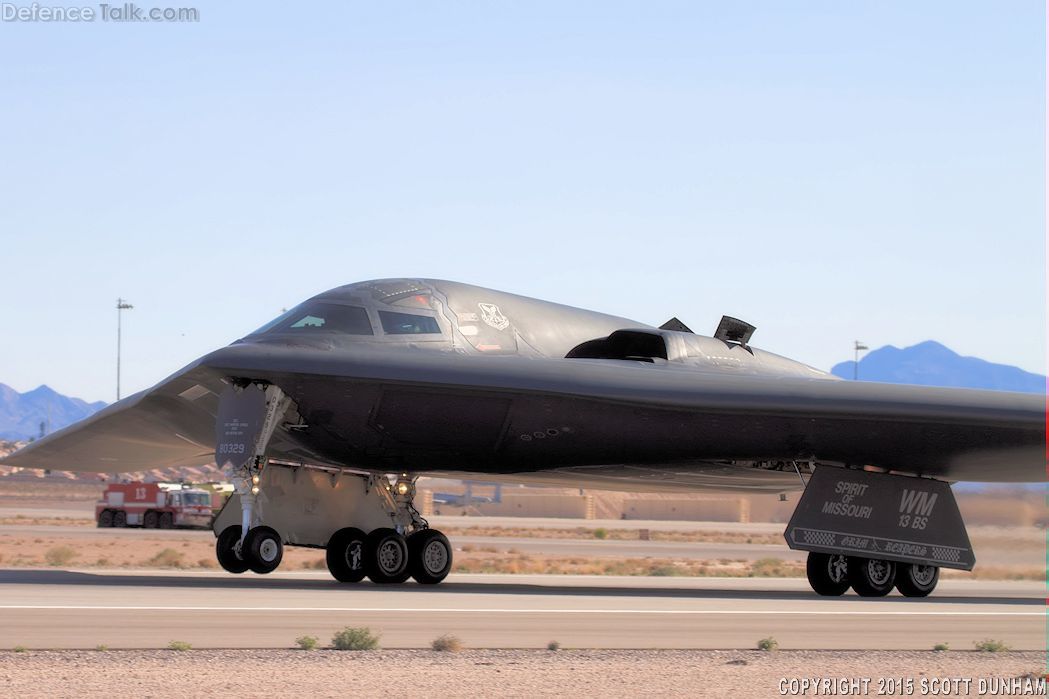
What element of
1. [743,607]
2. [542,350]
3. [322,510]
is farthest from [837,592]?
[322,510]

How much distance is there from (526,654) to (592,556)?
24770 mm

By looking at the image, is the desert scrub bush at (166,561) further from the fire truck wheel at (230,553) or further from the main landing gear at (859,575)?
the main landing gear at (859,575)

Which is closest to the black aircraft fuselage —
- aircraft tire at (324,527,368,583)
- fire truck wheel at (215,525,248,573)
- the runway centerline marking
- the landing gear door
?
the landing gear door

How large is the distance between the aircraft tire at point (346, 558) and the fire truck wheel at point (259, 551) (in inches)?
84.3

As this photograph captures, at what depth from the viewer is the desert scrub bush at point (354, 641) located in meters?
9.64

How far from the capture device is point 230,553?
51.3ft

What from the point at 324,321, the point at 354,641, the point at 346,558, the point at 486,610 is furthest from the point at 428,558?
the point at 354,641

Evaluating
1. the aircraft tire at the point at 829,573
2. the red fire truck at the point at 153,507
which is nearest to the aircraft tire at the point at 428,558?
the aircraft tire at the point at 829,573

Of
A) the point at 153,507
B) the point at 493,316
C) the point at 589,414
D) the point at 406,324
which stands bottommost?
the point at 153,507

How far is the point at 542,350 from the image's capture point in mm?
17266

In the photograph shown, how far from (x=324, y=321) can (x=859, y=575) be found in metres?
7.76

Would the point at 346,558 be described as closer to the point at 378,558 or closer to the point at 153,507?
the point at 378,558

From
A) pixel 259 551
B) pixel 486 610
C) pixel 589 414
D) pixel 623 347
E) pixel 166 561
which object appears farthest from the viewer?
pixel 166 561

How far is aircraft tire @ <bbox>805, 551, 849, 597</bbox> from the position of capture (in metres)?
16.7
